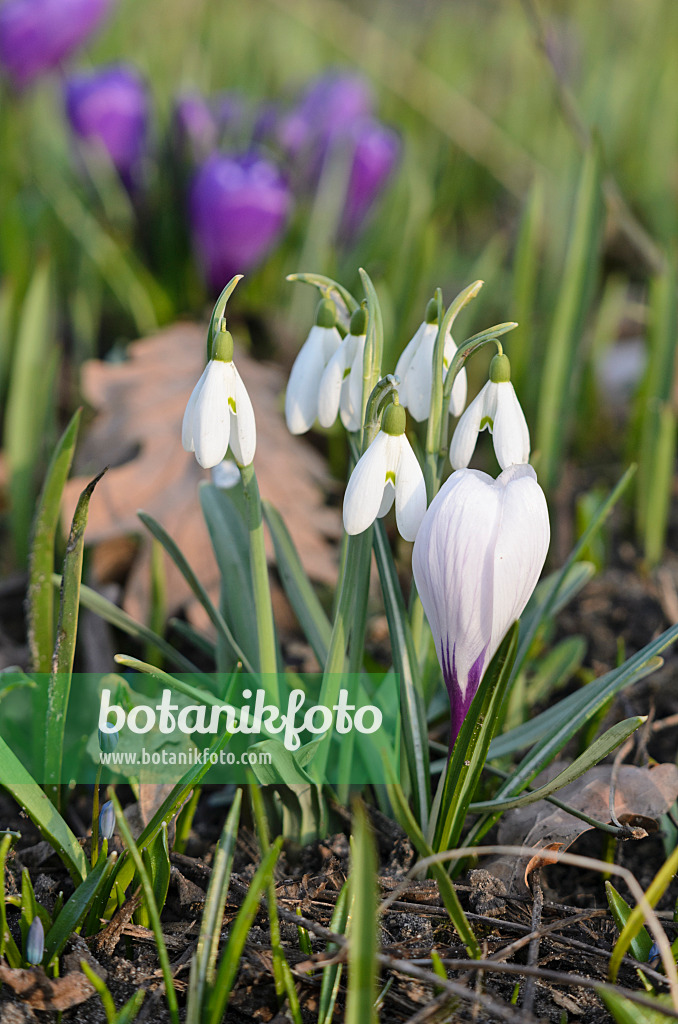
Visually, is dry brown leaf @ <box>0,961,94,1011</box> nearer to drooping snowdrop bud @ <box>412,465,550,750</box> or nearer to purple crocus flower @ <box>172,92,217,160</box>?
drooping snowdrop bud @ <box>412,465,550,750</box>

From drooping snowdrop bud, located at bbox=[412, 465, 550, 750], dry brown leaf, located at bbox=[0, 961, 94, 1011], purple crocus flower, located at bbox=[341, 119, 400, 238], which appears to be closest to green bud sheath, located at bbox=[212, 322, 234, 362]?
drooping snowdrop bud, located at bbox=[412, 465, 550, 750]

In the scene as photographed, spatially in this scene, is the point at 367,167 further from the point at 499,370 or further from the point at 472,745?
the point at 472,745

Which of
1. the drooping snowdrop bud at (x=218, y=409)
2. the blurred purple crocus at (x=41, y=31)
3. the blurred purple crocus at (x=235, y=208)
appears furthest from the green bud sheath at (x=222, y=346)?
the blurred purple crocus at (x=41, y=31)

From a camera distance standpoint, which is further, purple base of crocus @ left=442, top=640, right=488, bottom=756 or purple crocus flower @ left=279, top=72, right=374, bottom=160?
purple crocus flower @ left=279, top=72, right=374, bottom=160

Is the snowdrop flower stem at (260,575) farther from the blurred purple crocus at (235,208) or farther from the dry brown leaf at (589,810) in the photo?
the blurred purple crocus at (235,208)

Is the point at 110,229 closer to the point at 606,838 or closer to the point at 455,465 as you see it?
the point at 455,465

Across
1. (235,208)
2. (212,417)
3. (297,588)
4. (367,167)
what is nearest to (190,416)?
(212,417)
